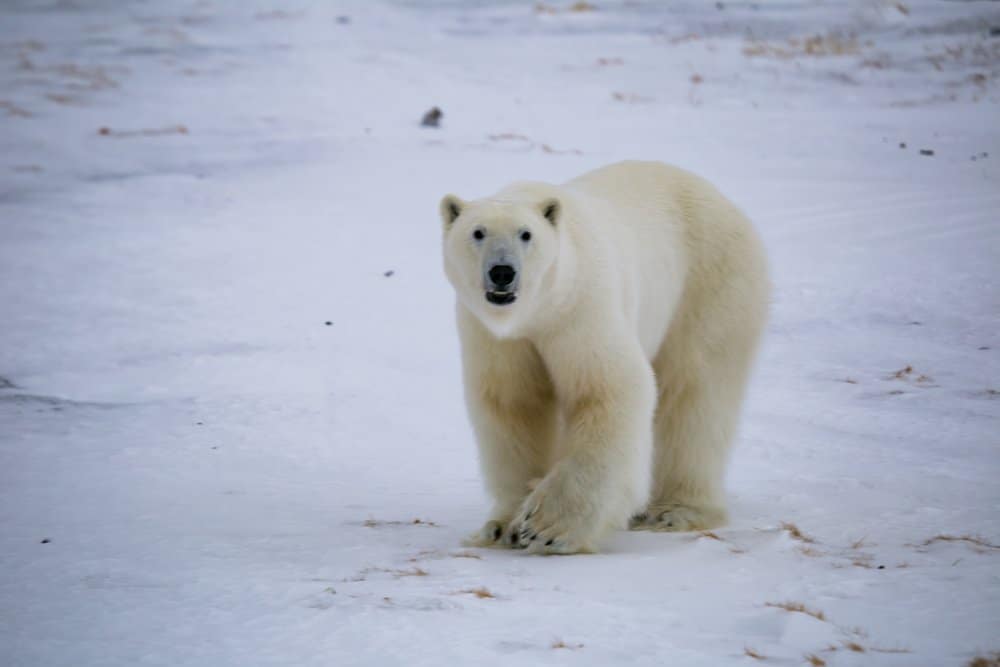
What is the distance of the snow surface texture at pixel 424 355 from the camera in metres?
2.85

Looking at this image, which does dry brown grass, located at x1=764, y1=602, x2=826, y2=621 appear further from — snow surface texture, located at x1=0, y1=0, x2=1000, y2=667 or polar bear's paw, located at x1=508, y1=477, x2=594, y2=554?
polar bear's paw, located at x1=508, y1=477, x2=594, y2=554

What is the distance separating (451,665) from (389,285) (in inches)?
195

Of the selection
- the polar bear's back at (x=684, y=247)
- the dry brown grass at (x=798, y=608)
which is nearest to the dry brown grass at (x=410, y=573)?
the dry brown grass at (x=798, y=608)

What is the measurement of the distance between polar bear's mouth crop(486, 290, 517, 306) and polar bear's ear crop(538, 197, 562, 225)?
1.15 feet

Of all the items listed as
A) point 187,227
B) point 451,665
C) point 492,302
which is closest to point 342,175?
point 187,227

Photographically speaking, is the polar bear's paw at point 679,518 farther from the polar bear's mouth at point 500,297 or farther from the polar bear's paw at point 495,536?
the polar bear's mouth at point 500,297

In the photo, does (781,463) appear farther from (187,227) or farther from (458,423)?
(187,227)

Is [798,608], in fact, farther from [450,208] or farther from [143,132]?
[143,132]

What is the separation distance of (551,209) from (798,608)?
1495 mm

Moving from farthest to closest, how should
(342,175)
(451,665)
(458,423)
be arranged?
(342,175)
(458,423)
(451,665)

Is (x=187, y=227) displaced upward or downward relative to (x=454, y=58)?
downward

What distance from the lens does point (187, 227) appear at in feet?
28.8

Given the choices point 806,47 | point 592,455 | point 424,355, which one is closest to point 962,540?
point 592,455

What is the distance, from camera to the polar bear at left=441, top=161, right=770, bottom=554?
358cm
